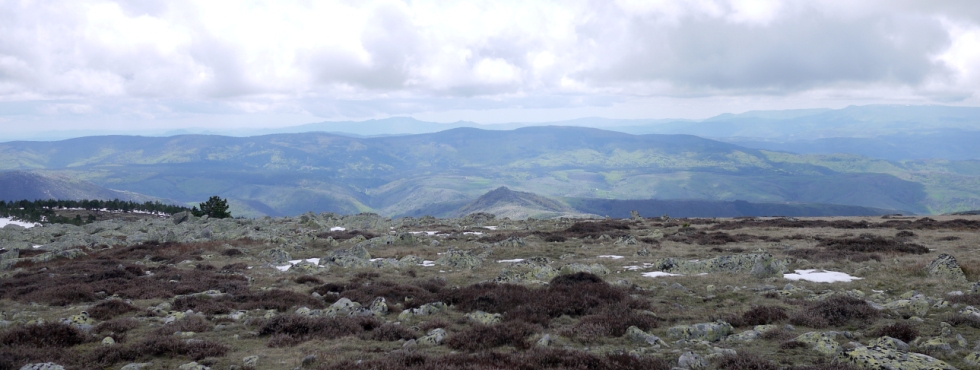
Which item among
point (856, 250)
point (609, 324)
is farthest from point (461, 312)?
point (856, 250)

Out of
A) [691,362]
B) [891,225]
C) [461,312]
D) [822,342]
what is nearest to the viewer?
[691,362]

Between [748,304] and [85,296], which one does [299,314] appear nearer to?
[85,296]

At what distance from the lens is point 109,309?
1680cm

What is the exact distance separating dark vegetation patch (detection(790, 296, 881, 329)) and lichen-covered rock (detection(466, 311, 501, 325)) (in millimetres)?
8358

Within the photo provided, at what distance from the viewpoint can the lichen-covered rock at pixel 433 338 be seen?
41.8 feet

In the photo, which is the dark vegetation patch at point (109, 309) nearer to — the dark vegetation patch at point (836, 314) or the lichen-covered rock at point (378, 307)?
the lichen-covered rock at point (378, 307)

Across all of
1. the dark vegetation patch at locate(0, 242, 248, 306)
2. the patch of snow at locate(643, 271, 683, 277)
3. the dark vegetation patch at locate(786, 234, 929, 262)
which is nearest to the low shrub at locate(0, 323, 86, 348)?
the dark vegetation patch at locate(0, 242, 248, 306)

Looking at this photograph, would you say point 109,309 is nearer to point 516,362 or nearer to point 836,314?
point 516,362

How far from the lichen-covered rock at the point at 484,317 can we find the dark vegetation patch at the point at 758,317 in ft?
22.1

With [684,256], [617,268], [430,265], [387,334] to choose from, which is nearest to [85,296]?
[387,334]

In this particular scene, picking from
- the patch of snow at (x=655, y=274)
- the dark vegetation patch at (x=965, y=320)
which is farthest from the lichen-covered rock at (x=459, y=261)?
the dark vegetation patch at (x=965, y=320)

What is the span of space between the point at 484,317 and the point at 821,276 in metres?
15.4

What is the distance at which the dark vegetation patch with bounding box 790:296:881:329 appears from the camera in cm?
1327

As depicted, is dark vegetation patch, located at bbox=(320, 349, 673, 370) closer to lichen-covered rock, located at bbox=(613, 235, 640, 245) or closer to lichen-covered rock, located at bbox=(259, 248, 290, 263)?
lichen-covered rock, located at bbox=(259, 248, 290, 263)
